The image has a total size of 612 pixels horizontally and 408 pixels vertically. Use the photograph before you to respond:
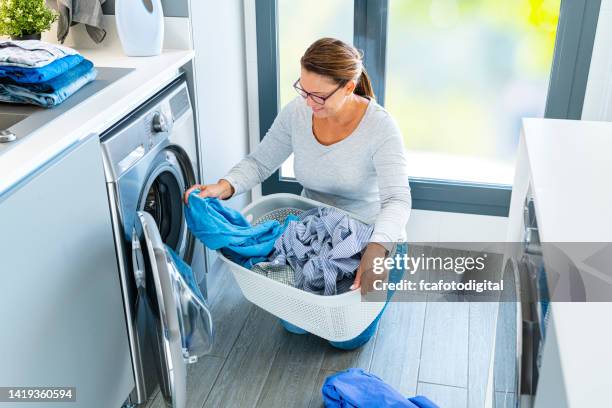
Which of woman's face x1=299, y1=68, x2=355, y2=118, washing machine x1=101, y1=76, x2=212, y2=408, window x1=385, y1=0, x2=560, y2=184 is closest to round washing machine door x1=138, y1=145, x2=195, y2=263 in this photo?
washing machine x1=101, y1=76, x2=212, y2=408

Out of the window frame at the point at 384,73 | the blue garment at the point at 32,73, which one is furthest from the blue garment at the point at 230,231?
the window frame at the point at 384,73

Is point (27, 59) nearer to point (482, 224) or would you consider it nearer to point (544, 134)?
point (544, 134)

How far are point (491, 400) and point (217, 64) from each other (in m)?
1.41

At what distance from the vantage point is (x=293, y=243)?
203 centimetres

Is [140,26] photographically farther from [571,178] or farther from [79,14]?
[571,178]

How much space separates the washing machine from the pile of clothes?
15cm

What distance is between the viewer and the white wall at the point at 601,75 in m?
2.37

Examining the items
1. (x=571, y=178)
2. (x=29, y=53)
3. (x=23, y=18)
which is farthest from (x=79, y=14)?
(x=571, y=178)

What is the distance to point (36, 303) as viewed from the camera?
1.49m

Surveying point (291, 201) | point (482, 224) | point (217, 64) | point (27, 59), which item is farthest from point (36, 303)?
point (482, 224)

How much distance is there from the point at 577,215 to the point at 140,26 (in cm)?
143

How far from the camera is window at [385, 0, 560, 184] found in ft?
8.26

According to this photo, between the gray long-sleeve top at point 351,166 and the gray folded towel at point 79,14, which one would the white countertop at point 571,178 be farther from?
the gray folded towel at point 79,14

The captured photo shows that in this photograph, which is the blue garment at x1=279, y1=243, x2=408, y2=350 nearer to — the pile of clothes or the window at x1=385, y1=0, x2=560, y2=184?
the pile of clothes
